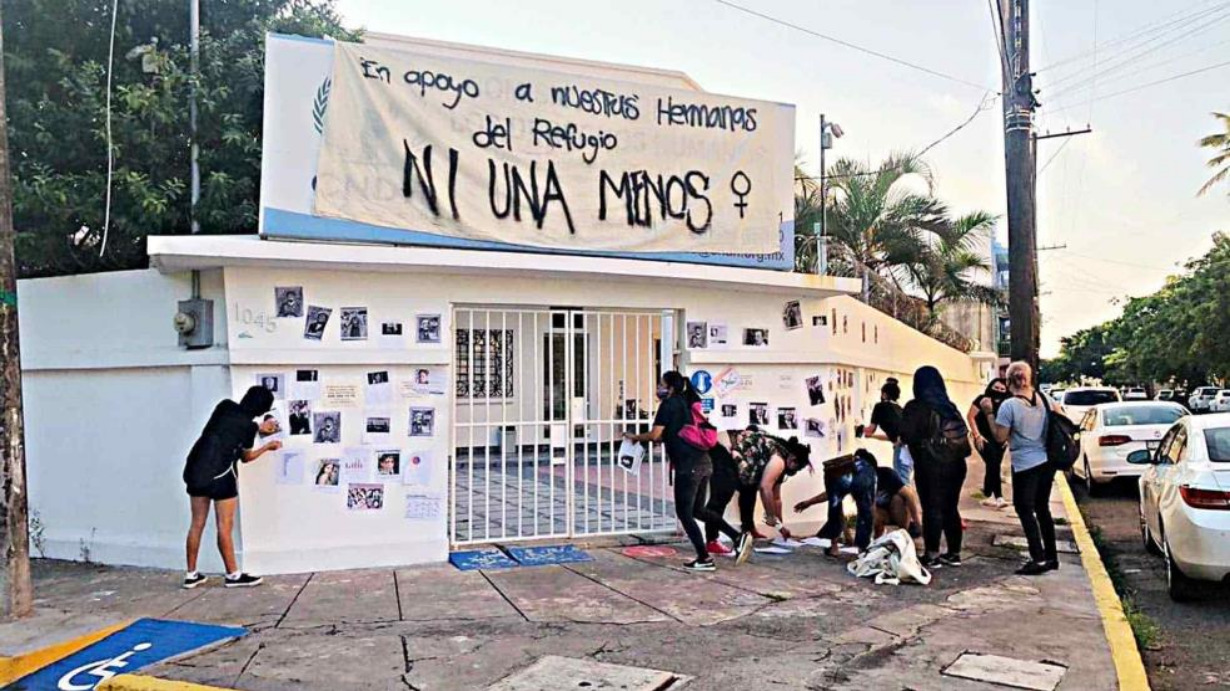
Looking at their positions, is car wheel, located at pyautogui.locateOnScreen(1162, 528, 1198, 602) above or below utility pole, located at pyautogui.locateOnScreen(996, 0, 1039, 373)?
below

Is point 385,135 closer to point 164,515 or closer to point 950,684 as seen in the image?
point 164,515

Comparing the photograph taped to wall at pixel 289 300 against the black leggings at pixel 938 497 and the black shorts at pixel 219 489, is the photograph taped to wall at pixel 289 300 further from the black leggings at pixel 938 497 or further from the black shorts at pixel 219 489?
the black leggings at pixel 938 497

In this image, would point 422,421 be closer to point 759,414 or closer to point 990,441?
point 759,414

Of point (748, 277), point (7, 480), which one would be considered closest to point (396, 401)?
point (7, 480)

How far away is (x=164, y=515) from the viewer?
7637mm

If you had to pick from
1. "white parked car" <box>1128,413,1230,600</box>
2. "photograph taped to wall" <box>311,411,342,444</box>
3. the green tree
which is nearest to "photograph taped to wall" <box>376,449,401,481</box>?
"photograph taped to wall" <box>311,411,342,444</box>

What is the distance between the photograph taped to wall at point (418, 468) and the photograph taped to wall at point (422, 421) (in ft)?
0.53

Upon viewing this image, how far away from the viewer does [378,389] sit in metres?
7.74

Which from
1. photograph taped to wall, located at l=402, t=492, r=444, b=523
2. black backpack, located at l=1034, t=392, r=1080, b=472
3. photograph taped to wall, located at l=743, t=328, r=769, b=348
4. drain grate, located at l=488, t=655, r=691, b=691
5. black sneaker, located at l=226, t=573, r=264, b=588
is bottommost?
drain grate, located at l=488, t=655, r=691, b=691

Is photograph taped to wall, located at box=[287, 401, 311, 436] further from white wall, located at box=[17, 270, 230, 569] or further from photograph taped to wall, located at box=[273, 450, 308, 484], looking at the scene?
white wall, located at box=[17, 270, 230, 569]

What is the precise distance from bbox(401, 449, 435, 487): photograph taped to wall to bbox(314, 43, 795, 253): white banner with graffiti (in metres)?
1.95

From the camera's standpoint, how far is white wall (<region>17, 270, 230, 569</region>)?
24.7 feet

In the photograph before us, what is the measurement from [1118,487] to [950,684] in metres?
11.3

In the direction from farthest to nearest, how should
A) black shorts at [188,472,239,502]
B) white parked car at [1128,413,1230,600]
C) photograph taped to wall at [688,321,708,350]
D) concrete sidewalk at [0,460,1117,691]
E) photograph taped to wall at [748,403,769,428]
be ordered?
photograph taped to wall at [748,403,769,428], photograph taped to wall at [688,321,708,350], black shorts at [188,472,239,502], white parked car at [1128,413,1230,600], concrete sidewalk at [0,460,1117,691]
